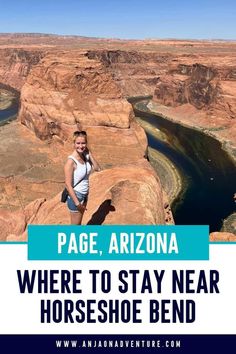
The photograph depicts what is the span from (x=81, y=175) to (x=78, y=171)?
0.18 metres

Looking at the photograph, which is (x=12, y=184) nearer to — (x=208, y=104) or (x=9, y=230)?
(x=9, y=230)

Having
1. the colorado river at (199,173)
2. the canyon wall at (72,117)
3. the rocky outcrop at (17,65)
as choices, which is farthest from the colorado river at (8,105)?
Result: the colorado river at (199,173)

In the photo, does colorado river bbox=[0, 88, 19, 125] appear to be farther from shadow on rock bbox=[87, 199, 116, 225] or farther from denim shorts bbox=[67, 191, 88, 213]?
denim shorts bbox=[67, 191, 88, 213]

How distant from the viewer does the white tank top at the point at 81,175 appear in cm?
1116

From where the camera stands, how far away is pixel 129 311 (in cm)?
984

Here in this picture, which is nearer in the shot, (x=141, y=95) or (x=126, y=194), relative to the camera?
(x=126, y=194)

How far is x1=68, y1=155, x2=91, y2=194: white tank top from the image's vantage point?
11164 millimetres

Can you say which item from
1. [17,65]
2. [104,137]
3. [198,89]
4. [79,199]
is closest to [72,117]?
[104,137]

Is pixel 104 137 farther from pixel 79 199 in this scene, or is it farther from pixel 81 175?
pixel 81 175

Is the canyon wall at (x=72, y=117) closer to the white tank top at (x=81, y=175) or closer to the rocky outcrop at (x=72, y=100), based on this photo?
the rocky outcrop at (x=72, y=100)

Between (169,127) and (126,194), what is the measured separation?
292 ft

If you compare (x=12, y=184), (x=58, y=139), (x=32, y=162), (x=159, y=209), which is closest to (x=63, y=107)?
(x=58, y=139)

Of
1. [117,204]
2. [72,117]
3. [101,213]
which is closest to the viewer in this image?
[101,213]

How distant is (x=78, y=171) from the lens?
36.7ft
